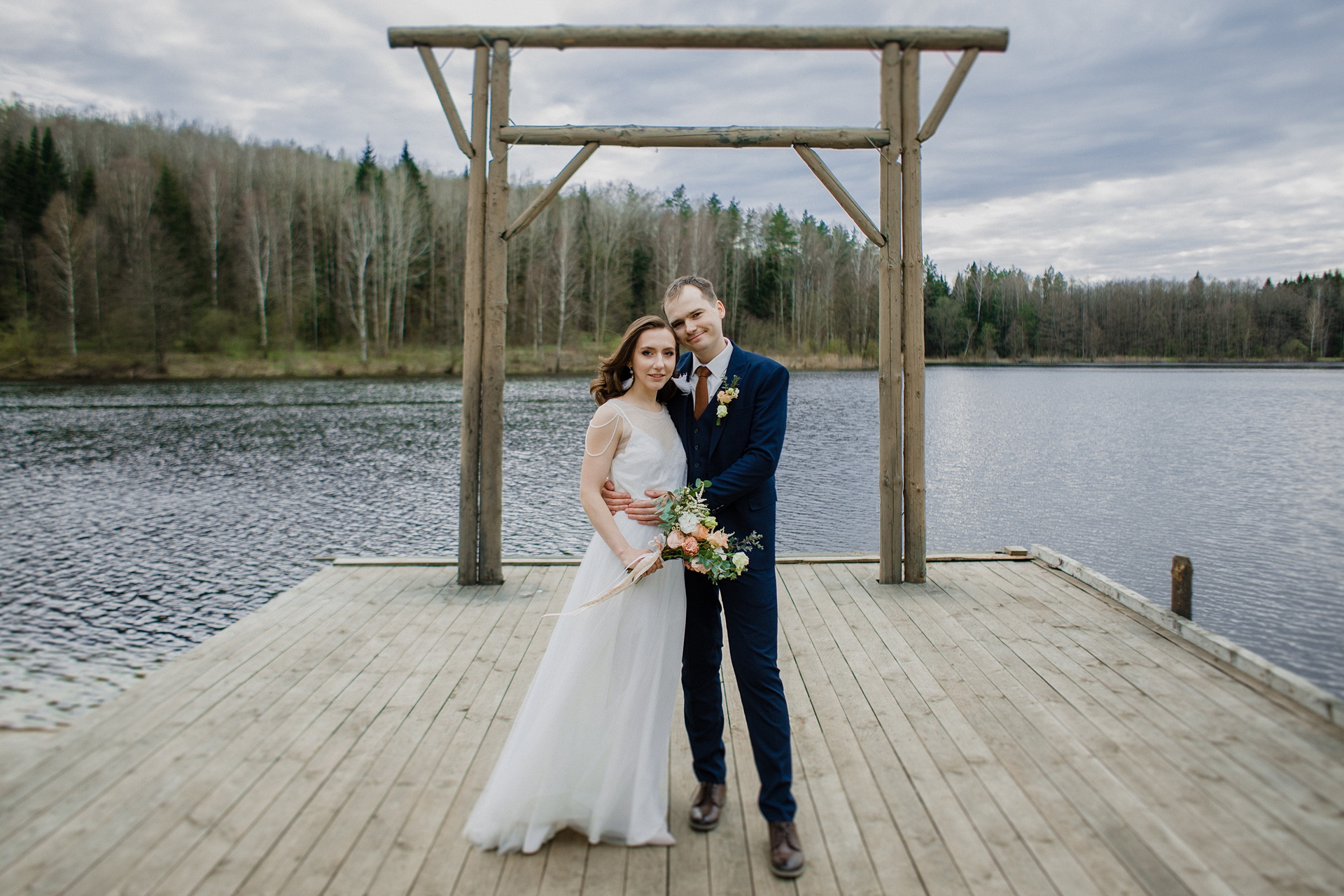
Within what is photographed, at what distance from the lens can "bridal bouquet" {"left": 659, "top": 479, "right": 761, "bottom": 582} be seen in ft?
8.10

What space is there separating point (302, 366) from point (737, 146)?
37796mm

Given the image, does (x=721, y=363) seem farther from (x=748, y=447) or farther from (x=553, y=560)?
(x=553, y=560)

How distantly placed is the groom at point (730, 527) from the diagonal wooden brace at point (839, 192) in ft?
9.82

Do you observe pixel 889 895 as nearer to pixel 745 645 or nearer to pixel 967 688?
pixel 745 645

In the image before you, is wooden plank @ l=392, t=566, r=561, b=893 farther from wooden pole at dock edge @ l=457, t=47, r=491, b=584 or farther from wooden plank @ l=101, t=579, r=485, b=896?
wooden pole at dock edge @ l=457, t=47, r=491, b=584

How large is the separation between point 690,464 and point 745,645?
0.63 metres

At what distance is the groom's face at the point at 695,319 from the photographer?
2.69 metres

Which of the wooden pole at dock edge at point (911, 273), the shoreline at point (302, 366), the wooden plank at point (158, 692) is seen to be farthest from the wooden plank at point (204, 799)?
the shoreline at point (302, 366)

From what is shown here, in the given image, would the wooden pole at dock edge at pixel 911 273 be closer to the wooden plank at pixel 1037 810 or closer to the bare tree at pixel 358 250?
the wooden plank at pixel 1037 810

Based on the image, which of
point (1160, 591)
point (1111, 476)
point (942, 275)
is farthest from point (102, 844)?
point (942, 275)

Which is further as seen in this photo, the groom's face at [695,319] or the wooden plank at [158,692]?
the wooden plank at [158,692]

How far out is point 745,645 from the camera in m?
2.60

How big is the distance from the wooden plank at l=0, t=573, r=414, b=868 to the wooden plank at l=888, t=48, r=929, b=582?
388 centimetres

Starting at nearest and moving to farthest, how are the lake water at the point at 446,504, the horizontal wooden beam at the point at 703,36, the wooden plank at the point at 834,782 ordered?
1. the wooden plank at the point at 834,782
2. the horizontal wooden beam at the point at 703,36
3. the lake water at the point at 446,504
